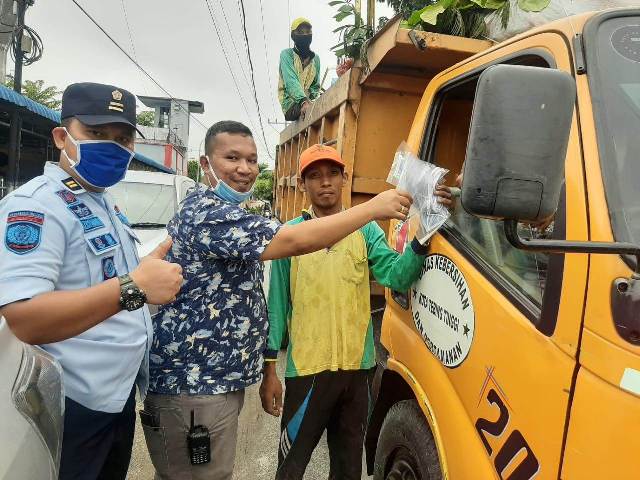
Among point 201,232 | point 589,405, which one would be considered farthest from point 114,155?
point 589,405

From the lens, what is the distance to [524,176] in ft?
2.99

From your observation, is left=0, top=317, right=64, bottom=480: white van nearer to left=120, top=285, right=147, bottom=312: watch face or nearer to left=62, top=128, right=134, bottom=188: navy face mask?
left=120, top=285, right=147, bottom=312: watch face

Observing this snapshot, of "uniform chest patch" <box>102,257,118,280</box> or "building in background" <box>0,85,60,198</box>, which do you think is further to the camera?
"building in background" <box>0,85,60,198</box>

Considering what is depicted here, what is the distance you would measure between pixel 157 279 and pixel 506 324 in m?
0.96

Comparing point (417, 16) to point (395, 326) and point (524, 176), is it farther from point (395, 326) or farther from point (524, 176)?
point (524, 176)

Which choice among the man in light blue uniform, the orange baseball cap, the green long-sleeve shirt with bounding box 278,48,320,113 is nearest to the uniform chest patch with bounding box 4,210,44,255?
the man in light blue uniform

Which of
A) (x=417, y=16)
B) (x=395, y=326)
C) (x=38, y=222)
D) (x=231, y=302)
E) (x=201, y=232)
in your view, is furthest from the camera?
(x=417, y=16)

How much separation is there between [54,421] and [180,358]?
0.45 m

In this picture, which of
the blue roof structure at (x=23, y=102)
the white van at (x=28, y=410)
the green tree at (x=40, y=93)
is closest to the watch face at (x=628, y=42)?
the white van at (x=28, y=410)

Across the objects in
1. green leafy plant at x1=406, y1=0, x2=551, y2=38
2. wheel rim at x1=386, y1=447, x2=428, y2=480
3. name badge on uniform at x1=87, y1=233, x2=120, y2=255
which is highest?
green leafy plant at x1=406, y1=0, x2=551, y2=38

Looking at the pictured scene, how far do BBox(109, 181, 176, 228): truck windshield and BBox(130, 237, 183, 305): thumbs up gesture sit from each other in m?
5.31

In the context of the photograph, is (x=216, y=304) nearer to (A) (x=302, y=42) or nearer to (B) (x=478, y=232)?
(B) (x=478, y=232)

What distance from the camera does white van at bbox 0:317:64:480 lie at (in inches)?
42.4

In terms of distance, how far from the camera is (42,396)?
4.12ft
